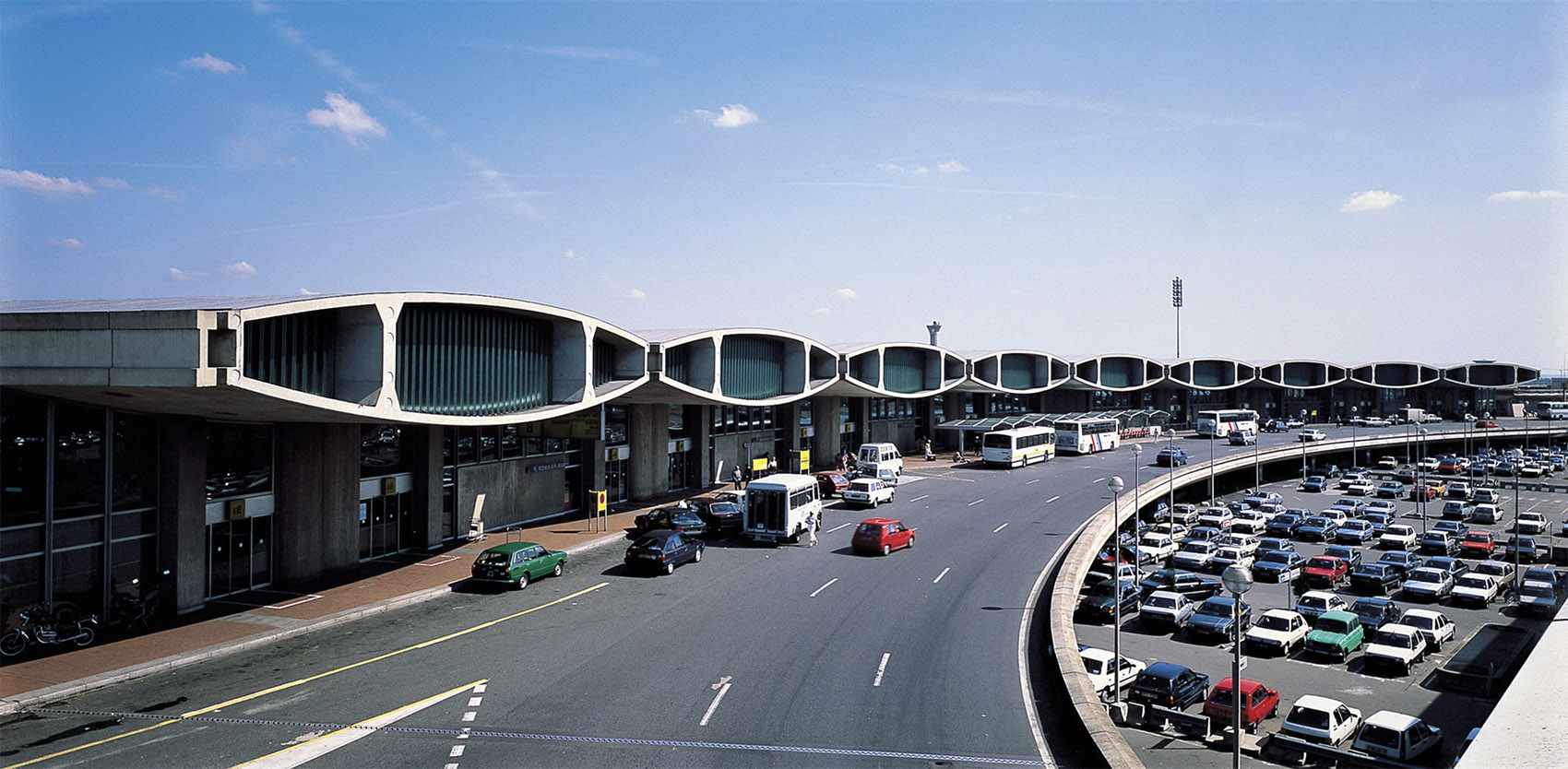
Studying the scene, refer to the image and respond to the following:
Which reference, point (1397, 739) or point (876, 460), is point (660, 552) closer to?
point (1397, 739)

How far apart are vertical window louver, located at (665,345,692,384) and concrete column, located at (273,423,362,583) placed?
13992 mm

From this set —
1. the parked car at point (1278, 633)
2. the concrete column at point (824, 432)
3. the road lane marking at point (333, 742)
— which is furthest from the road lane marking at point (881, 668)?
the concrete column at point (824, 432)

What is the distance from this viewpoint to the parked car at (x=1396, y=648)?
86.9 ft

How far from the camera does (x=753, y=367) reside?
45438mm

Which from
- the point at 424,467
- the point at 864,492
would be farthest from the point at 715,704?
the point at 864,492

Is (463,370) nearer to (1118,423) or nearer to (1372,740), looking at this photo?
(1372,740)

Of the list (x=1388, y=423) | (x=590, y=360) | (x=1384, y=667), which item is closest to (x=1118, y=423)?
(x=1388, y=423)

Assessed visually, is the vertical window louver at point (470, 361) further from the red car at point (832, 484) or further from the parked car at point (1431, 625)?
the parked car at point (1431, 625)

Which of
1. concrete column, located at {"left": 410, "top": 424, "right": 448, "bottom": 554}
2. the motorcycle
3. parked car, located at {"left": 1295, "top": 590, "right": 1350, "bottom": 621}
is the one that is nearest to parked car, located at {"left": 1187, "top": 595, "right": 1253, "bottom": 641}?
parked car, located at {"left": 1295, "top": 590, "right": 1350, "bottom": 621}

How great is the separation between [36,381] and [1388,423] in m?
116

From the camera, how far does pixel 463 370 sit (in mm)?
26016

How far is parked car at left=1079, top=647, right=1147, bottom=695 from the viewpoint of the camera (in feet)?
73.9

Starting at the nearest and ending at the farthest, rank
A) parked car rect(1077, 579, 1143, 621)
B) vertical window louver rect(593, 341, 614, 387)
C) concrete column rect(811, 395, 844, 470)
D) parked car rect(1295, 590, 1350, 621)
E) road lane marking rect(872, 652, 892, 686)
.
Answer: road lane marking rect(872, 652, 892, 686) → parked car rect(1077, 579, 1143, 621) → parked car rect(1295, 590, 1350, 621) → vertical window louver rect(593, 341, 614, 387) → concrete column rect(811, 395, 844, 470)

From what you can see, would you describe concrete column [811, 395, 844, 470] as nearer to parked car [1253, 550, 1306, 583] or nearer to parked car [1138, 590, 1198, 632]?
parked car [1253, 550, 1306, 583]
